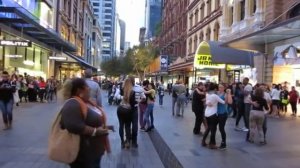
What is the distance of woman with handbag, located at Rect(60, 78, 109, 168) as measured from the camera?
480 centimetres

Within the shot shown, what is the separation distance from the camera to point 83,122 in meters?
4.86

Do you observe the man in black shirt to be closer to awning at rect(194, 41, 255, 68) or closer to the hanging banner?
awning at rect(194, 41, 255, 68)

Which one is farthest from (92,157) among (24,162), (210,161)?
(210,161)

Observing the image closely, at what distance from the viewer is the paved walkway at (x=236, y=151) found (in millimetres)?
9180

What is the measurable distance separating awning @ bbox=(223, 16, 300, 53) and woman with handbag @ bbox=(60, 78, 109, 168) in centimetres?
1280

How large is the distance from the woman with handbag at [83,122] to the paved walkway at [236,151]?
3974 millimetres

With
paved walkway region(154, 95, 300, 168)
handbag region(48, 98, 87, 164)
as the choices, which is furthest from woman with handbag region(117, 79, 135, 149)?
handbag region(48, 98, 87, 164)

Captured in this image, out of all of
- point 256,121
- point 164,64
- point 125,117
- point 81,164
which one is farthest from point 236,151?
point 164,64

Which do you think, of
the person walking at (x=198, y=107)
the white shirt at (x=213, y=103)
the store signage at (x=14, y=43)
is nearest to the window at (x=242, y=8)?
the store signage at (x=14, y=43)

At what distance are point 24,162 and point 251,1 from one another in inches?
963

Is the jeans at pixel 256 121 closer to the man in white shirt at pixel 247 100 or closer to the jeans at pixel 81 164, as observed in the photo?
the man in white shirt at pixel 247 100

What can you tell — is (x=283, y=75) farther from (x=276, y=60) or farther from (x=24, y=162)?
(x=24, y=162)

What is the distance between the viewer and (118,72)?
108 metres

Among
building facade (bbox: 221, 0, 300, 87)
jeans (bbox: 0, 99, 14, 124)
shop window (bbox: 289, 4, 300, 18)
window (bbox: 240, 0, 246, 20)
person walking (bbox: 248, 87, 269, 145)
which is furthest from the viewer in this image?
window (bbox: 240, 0, 246, 20)
